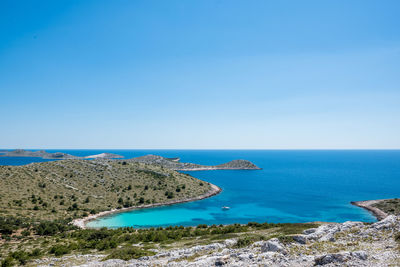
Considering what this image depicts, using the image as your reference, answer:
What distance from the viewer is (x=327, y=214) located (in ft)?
249

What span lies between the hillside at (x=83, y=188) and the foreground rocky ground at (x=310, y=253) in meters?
51.1

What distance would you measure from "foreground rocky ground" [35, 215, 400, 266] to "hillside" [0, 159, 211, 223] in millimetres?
51089

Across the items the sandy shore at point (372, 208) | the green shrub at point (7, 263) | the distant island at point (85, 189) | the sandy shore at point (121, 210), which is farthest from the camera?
the sandy shore at point (372, 208)

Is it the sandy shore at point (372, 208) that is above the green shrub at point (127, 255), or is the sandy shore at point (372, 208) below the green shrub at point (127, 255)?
below

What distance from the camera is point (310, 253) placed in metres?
17.0

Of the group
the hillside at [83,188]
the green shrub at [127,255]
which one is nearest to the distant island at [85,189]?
the hillside at [83,188]

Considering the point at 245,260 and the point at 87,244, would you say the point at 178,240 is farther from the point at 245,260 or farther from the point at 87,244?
the point at 245,260

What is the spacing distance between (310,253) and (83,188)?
90.0 m

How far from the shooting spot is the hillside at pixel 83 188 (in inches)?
2586

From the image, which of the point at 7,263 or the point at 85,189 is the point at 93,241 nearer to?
the point at 7,263

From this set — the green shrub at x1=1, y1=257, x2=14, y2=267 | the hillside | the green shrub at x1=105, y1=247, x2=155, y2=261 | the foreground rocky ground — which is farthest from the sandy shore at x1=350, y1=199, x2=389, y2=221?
the green shrub at x1=1, y1=257, x2=14, y2=267

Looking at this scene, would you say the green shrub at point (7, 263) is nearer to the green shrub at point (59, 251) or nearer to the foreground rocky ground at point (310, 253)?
the foreground rocky ground at point (310, 253)

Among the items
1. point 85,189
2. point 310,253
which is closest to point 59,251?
point 310,253

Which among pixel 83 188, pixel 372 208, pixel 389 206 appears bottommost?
pixel 372 208
